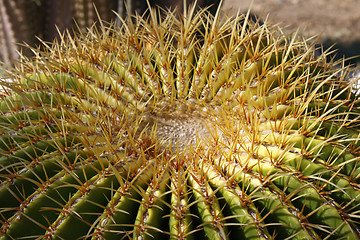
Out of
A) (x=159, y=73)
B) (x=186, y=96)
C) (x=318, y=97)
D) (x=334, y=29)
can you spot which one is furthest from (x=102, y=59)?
(x=334, y=29)

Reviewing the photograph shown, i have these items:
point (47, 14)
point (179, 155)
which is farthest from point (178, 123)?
point (47, 14)

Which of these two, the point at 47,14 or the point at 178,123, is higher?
the point at 47,14

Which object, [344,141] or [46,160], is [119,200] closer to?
[46,160]

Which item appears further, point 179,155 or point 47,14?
point 47,14

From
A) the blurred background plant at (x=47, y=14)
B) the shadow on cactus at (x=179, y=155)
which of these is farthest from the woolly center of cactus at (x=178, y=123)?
the blurred background plant at (x=47, y=14)

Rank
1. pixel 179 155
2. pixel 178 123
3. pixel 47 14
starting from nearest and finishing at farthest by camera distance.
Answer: pixel 179 155 < pixel 178 123 < pixel 47 14

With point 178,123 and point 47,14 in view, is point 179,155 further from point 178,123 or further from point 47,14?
point 47,14

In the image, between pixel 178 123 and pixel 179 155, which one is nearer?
pixel 179 155

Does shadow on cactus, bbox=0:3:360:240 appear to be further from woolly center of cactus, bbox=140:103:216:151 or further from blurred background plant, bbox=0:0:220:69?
blurred background plant, bbox=0:0:220:69

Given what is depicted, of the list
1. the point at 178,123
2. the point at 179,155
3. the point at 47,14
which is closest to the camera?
the point at 179,155
